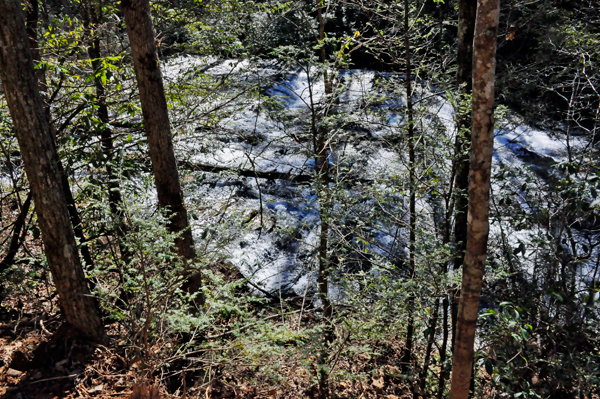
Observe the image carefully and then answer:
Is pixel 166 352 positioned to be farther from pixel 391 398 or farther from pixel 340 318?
pixel 391 398

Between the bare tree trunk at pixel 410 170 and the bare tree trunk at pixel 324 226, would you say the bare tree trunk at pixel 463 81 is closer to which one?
the bare tree trunk at pixel 410 170

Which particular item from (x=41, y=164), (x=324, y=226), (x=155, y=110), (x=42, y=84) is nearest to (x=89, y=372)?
(x=41, y=164)

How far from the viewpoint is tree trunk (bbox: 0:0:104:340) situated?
328 cm

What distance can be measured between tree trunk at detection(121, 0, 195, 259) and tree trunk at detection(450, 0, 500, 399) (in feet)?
7.78

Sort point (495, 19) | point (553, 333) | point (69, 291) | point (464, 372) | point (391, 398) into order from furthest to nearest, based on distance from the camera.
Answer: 1. point (391, 398)
2. point (553, 333)
3. point (69, 291)
4. point (464, 372)
5. point (495, 19)

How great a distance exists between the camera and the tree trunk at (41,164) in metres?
3.28

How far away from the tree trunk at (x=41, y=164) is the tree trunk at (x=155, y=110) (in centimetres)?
88

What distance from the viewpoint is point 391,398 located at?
5086 mm

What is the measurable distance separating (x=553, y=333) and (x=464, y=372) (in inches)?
77.2

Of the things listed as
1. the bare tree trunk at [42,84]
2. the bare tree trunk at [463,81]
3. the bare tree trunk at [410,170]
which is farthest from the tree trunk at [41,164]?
the bare tree trunk at [463,81]

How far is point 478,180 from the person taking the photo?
287 cm

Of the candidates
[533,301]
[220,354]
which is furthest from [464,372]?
[220,354]

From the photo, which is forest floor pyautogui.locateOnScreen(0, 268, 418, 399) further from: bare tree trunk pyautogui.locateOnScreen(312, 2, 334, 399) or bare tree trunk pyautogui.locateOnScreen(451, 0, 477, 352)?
bare tree trunk pyautogui.locateOnScreen(451, 0, 477, 352)

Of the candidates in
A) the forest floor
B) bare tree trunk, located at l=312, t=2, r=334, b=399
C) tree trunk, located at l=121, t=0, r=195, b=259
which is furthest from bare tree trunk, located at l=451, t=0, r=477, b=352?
tree trunk, located at l=121, t=0, r=195, b=259
